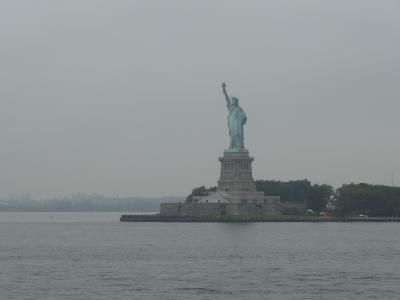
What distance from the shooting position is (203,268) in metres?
46.5

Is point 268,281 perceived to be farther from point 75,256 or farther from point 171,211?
point 171,211

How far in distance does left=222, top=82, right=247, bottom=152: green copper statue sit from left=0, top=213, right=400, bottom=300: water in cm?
3421

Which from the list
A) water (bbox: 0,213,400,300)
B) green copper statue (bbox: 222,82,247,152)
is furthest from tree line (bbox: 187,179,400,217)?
water (bbox: 0,213,400,300)

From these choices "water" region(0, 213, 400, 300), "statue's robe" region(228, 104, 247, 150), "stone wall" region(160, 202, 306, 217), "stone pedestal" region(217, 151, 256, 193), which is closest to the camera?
"water" region(0, 213, 400, 300)

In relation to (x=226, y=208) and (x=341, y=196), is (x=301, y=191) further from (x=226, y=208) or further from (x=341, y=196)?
(x=226, y=208)

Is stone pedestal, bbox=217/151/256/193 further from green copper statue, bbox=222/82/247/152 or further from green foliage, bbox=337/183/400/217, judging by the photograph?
green foliage, bbox=337/183/400/217

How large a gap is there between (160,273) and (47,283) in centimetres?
543

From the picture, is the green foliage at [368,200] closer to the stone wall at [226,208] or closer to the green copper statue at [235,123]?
the stone wall at [226,208]

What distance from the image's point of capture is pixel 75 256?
5447 cm

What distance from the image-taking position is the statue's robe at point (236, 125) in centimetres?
10481

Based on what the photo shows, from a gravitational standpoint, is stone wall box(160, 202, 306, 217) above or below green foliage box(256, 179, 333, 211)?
below

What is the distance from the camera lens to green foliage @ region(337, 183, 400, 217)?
4397 inches

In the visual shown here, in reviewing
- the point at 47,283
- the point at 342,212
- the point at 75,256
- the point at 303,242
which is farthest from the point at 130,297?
the point at 342,212

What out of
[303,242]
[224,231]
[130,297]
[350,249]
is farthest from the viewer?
[224,231]
